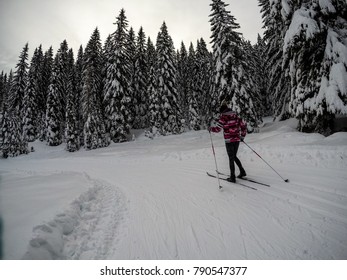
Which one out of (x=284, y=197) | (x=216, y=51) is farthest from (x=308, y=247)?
(x=216, y=51)

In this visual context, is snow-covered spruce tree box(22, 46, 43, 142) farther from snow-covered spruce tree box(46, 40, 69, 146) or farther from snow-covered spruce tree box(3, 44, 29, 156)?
snow-covered spruce tree box(46, 40, 69, 146)

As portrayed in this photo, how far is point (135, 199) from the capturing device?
596 centimetres

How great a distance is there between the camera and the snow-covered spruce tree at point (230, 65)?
1816 cm

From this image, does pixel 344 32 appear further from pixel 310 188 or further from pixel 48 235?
pixel 48 235

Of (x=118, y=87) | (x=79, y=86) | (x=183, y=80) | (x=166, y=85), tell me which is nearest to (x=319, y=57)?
(x=166, y=85)

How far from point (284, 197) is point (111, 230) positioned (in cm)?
396

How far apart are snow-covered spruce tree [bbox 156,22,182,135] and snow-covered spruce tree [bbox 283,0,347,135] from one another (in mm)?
20105

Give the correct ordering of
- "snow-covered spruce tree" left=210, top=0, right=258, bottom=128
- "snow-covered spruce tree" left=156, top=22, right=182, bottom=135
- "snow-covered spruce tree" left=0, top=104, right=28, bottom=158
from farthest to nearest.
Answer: "snow-covered spruce tree" left=0, top=104, right=28, bottom=158 → "snow-covered spruce tree" left=156, top=22, right=182, bottom=135 → "snow-covered spruce tree" left=210, top=0, right=258, bottom=128

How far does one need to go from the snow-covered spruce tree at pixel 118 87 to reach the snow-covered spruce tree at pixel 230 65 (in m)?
14.5

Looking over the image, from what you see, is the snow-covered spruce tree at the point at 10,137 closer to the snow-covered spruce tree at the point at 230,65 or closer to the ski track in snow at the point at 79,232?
the snow-covered spruce tree at the point at 230,65

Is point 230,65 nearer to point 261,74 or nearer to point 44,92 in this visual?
point 261,74

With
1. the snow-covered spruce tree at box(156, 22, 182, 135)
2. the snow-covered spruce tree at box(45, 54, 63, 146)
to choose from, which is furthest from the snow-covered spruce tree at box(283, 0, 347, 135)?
the snow-covered spruce tree at box(45, 54, 63, 146)

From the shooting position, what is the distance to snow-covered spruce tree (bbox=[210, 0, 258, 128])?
18156 mm

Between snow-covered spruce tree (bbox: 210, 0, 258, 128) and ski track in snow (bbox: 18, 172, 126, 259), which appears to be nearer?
ski track in snow (bbox: 18, 172, 126, 259)
